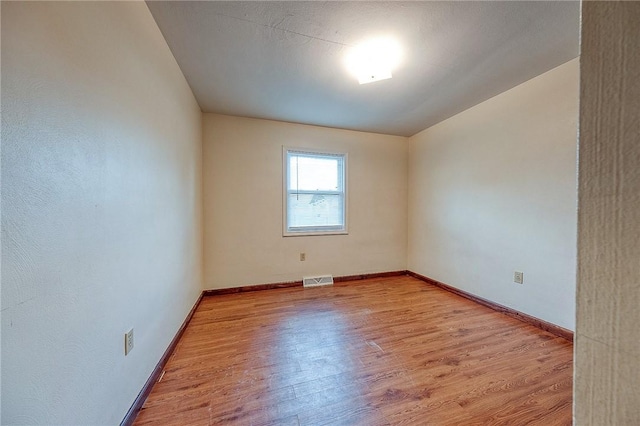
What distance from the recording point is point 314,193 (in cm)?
349

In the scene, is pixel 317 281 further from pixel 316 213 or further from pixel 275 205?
pixel 275 205

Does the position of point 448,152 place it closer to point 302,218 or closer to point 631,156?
point 302,218

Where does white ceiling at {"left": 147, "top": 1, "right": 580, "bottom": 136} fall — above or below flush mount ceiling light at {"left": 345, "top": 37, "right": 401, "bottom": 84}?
above

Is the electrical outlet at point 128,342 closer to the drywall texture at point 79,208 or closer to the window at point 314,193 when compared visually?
the drywall texture at point 79,208

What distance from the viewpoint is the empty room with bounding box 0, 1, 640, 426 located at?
0.65 m

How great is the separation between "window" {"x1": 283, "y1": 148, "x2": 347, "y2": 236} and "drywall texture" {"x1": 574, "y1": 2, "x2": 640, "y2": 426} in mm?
3093

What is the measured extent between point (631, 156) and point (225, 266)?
3308 mm

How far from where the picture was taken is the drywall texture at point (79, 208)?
27.8 inches

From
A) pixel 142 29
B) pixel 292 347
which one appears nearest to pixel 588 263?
pixel 292 347

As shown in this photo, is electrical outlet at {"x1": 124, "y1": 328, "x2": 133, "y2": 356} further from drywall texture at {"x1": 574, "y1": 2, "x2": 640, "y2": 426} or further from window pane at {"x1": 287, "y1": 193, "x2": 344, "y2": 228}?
window pane at {"x1": 287, "y1": 193, "x2": 344, "y2": 228}

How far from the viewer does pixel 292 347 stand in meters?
1.89

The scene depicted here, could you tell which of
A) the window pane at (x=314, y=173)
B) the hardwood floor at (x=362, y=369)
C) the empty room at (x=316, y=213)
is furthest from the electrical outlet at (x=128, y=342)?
the window pane at (x=314, y=173)

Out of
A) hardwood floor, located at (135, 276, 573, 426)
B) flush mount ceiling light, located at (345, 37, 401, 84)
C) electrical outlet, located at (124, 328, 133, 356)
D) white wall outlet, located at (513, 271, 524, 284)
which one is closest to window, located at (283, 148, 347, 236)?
hardwood floor, located at (135, 276, 573, 426)

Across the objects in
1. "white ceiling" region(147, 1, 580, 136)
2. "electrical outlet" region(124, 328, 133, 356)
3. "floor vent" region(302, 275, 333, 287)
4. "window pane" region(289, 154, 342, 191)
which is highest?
"white ceiling" region(147, 1, 580, 136)
